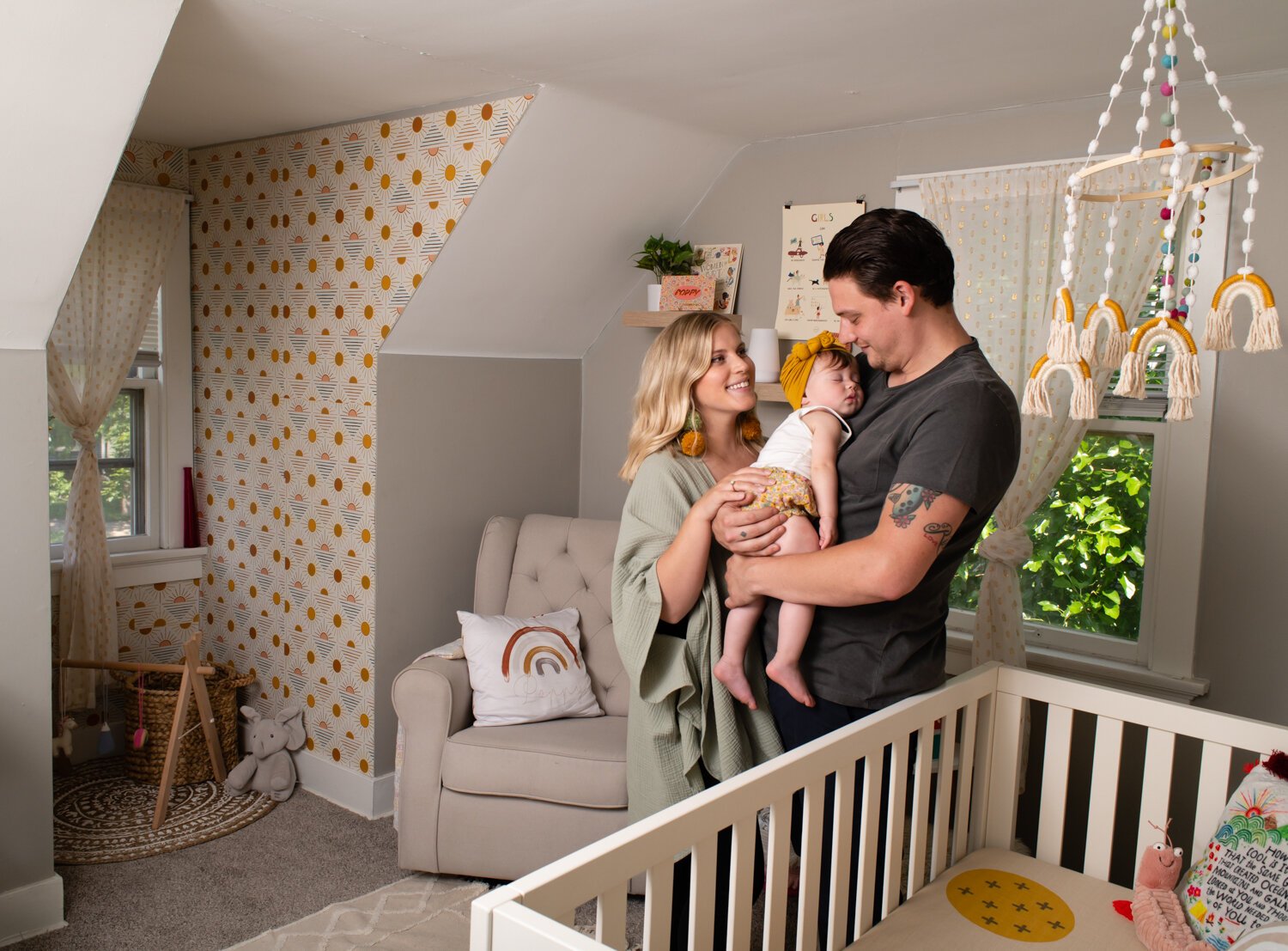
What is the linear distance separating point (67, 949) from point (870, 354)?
2.26 metres

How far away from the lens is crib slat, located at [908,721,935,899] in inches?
69.4

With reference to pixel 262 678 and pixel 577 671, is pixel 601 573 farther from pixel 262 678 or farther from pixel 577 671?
pixel 262 678

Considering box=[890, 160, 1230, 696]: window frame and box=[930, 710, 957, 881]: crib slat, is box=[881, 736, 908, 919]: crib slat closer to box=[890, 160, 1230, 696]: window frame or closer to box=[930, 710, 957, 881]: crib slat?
box=[930, 710, 957, 881]: crib slat

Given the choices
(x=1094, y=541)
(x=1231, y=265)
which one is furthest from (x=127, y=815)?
(x=1231, y=265)

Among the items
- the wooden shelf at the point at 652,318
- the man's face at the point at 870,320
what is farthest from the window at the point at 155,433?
the man's face at the point at 870,320

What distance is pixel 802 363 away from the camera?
186cm

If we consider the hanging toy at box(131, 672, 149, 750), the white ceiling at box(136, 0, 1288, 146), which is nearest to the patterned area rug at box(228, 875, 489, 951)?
the hanging toy at box(131, 672, 149, 750)

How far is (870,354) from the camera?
1.67 meters

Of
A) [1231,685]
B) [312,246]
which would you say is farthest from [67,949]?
[1231,685]

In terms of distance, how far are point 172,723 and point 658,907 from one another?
2501mm

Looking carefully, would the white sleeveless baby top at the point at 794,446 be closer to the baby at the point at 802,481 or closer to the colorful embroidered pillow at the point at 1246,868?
the baby at the point at 802,481

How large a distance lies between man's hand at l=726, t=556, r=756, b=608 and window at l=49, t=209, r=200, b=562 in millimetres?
2623

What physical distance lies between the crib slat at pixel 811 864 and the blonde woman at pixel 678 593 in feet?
1.07

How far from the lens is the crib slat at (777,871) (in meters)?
1.45
